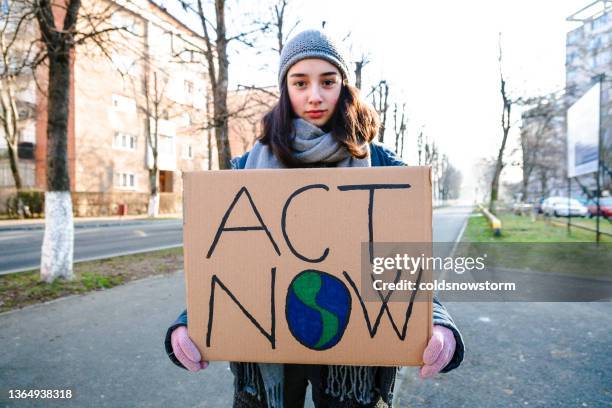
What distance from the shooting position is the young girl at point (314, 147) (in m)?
1.18

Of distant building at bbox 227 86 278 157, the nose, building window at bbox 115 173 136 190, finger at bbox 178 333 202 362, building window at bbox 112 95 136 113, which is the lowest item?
finger at bbox 178 333 202 362

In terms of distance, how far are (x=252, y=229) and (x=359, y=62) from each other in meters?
14.4

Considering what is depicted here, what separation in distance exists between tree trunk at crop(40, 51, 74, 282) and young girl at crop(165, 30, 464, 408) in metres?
5.49

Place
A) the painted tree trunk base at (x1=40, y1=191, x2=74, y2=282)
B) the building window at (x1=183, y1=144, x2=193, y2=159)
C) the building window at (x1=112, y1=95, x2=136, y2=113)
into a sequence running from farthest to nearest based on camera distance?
the building window at (x1=183, y1=144, x2=193, y2=159), the building window at (x1=112, y1=95, x2=136, y2=113), the painted tree trunk base at (x1=40, y1=191, x2=74, y2=282)

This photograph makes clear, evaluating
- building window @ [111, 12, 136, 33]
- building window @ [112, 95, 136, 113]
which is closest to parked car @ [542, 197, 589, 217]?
building window @ [111, 12, 136, 33]

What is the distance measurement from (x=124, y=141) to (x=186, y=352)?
28.1 metres

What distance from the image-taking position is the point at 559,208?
22.6m

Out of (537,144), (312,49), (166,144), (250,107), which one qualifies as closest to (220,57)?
(250,107)

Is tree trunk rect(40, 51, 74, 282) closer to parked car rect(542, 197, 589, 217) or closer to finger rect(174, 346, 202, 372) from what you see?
finger rect(174, 346, 202, 372)

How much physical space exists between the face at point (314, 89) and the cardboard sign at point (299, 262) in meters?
0.30

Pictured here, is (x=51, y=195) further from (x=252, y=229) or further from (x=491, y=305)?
(x=491, y=305)

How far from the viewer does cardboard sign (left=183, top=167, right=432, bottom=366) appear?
1.03m

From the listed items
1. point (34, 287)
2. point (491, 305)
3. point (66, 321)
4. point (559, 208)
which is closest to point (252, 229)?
point (66, 321)

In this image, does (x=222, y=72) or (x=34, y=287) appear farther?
(x=222, y=72)
